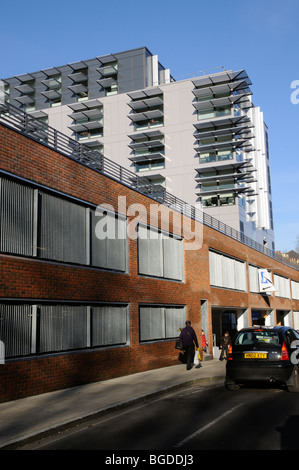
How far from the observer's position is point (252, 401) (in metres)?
10.2

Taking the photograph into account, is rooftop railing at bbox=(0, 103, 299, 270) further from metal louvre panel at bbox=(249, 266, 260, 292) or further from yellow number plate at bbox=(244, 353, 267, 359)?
yellow number plate at bbox=(244, 353, 267, 359)

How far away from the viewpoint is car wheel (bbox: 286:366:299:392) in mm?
11148

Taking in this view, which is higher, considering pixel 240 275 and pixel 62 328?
pixel 240 275

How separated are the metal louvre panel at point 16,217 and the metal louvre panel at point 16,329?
1.39 meters

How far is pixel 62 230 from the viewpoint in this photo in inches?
515

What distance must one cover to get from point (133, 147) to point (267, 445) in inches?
2203

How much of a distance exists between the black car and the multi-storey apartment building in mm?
43686

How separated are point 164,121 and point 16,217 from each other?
50.8m

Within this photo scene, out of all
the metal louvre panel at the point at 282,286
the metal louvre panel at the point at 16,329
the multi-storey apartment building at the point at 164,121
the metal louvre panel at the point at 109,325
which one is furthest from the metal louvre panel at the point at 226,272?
the multi-storey apartment building at the point at 164,121

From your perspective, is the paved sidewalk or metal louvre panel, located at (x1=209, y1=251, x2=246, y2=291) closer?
the paved sidewalk

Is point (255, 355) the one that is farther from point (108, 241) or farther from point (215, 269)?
point (215, 269)

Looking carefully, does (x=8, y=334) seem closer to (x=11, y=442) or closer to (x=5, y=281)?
(x=5, y=281)

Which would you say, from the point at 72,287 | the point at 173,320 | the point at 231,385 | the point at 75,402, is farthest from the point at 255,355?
the point at 173,320

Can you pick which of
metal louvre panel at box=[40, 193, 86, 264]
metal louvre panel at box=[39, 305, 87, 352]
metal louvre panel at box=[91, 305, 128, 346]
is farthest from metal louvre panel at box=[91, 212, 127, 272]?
metal louvre panel at box=[39, 305, 87, 352]
